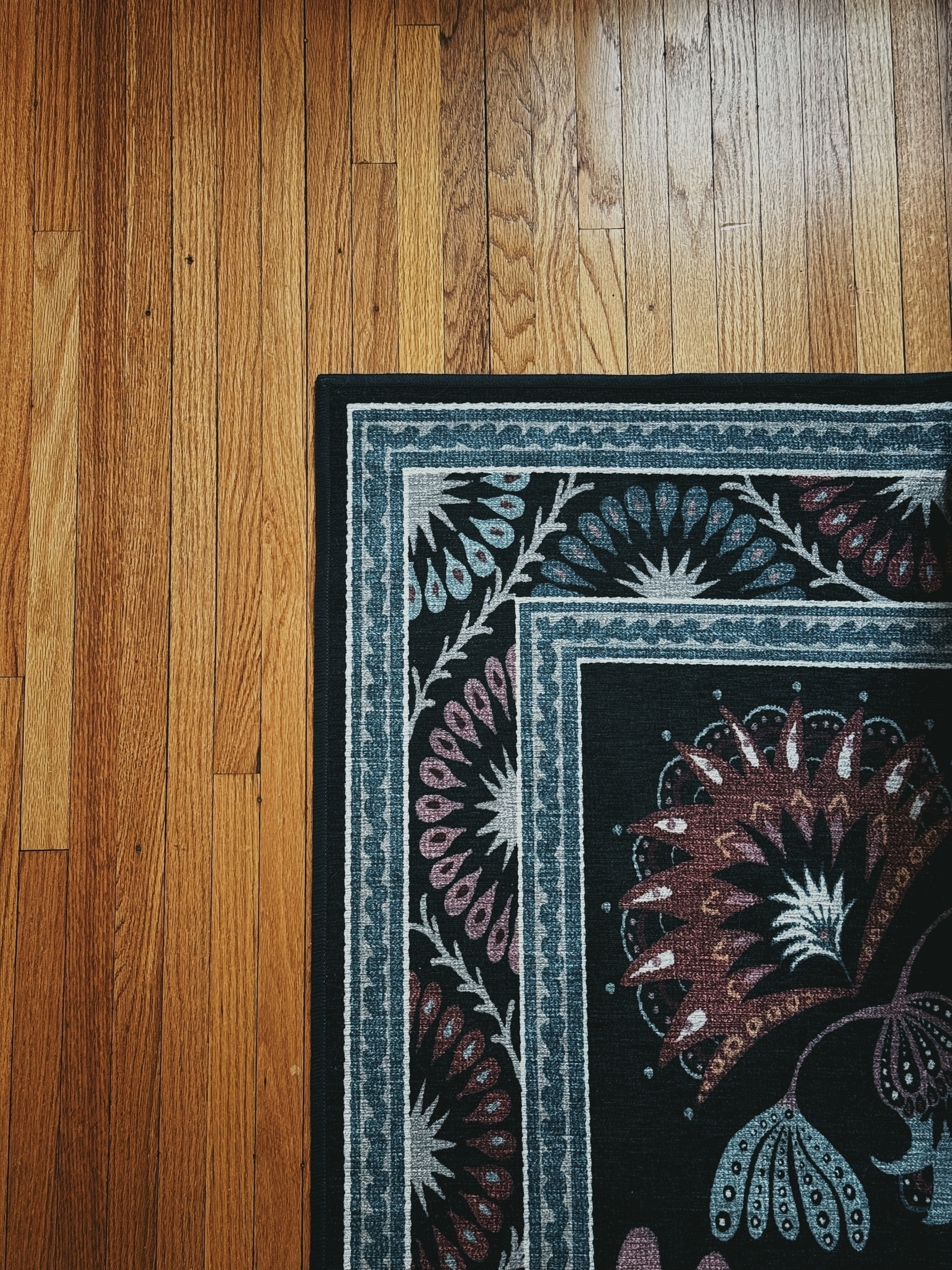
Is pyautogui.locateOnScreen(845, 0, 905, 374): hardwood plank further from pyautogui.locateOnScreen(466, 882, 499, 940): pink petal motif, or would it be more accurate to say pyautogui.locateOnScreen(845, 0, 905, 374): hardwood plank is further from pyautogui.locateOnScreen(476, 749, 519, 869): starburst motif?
pyautogui.locateOnScreen(466, 882, 499, 940): pink petal motif

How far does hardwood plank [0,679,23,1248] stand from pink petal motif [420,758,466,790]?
18.4 inches

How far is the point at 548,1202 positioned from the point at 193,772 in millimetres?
607

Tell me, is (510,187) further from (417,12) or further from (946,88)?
(946,88)

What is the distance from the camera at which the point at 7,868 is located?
100cm

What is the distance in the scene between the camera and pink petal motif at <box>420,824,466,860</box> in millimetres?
981

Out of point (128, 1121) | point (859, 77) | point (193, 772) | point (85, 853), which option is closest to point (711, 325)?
point (859, 77)

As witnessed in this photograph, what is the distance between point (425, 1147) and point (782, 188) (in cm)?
119

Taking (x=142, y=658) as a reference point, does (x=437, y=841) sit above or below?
below

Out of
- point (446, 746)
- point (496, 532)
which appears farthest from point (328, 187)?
point (446, 746)

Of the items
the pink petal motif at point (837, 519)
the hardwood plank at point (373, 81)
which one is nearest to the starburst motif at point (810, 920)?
the pink petal motif at point (837, 519)

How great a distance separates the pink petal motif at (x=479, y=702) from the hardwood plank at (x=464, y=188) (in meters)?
0.37

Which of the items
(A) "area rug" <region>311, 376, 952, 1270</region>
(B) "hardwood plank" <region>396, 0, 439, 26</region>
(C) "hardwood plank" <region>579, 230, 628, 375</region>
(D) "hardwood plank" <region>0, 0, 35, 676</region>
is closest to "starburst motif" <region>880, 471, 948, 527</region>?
(A) "area rug" <region>311, 376, 952, 1270</region>

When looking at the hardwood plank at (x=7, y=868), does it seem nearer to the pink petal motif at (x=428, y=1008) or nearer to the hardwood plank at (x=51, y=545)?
the hardwood plank at (x=51, y=545)

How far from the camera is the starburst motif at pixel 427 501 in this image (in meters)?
1.02
